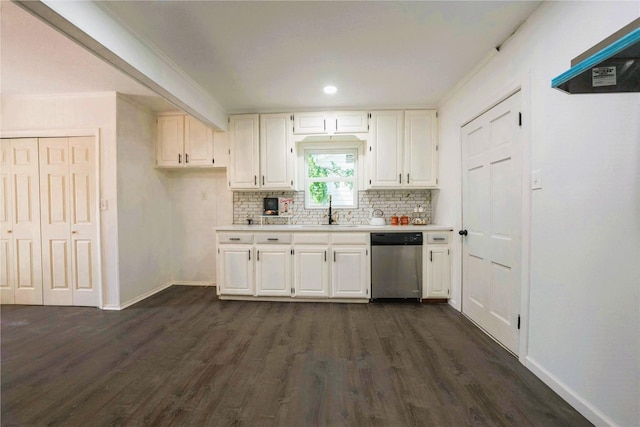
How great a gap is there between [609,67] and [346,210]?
2.95 metres

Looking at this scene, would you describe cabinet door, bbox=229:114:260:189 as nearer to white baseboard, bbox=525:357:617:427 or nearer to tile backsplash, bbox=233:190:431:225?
tile backsplash, bbox=233:190:431:225

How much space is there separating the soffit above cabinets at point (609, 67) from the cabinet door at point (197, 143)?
364cm

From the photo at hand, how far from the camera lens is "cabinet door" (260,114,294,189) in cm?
346

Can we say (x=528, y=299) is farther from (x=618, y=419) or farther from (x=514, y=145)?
(x=514, y=145)

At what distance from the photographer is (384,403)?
58.1 inches

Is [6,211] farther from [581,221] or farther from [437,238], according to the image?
[581,221]

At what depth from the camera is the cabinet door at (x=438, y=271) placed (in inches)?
118

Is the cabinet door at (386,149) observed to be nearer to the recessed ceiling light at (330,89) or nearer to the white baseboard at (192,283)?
the recessed ceiling light at (330,89)

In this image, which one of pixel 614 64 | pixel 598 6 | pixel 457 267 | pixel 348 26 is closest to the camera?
pixel 614 64

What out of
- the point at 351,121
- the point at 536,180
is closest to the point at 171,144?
the point at 351,121

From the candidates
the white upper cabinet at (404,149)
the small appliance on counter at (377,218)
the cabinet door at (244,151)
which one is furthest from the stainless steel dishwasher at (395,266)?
the cabinet door at (244,151)

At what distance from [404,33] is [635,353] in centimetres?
237

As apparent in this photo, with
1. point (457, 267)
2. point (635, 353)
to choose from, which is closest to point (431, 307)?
point (457, 267)

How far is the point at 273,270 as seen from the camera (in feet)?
10.3
